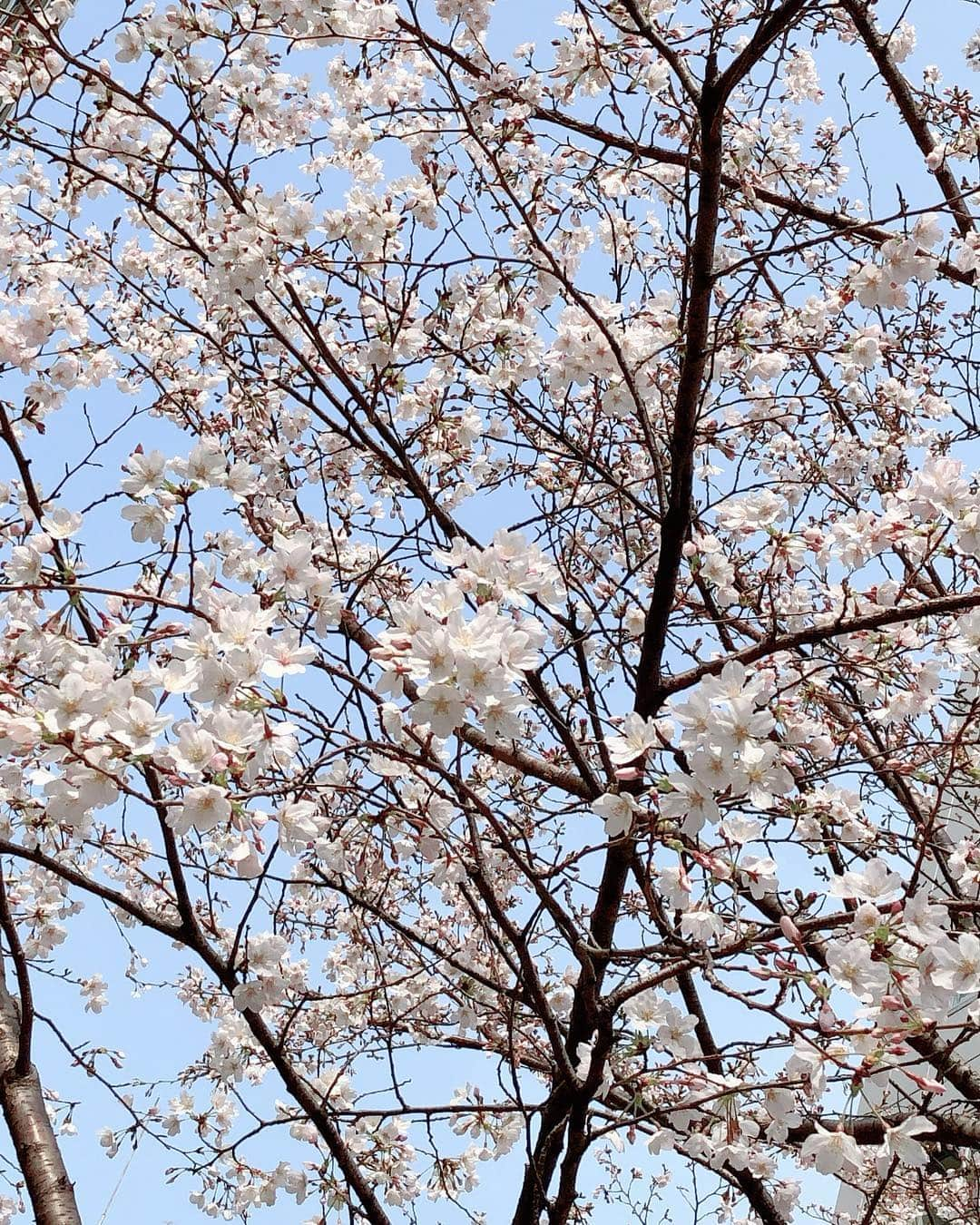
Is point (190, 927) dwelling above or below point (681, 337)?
below

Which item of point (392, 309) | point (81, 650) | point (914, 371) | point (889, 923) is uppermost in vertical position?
point (914, 371)

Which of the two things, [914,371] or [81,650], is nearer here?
[81,650]

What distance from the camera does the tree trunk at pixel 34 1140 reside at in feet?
7.80

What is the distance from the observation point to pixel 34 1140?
8.13ft

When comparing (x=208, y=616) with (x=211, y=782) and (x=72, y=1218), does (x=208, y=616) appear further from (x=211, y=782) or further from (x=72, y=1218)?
(x=72, y=1218)

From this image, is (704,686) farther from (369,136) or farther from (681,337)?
(369,136)

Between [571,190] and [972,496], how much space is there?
182 centimetres

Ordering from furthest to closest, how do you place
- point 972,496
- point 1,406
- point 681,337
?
1. point 681,337
2. point 1,406
3. point 972,496

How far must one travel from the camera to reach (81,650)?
5.85 ft

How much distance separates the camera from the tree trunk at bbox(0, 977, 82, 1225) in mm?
2379

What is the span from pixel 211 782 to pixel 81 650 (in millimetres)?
371

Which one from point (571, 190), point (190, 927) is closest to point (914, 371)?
point (571, 190)

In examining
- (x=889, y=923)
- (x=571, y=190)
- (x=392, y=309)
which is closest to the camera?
(x=889, y=923)

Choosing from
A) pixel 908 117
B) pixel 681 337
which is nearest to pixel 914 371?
pixel 908 117
